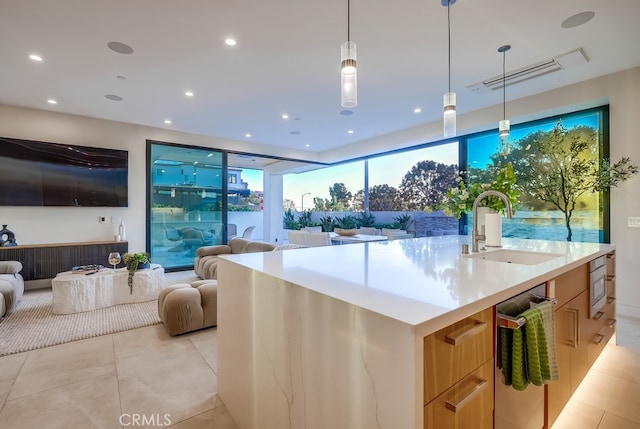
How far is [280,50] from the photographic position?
2.95 metres

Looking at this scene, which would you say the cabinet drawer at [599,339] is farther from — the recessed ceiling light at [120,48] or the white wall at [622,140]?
the recessed ceiling light at [120,48]

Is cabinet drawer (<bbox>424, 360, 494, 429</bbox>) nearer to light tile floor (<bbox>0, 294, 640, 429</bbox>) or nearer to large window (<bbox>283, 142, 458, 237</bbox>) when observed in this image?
light tile floor (<bbox>0, 294, 640, 429</bbox>)

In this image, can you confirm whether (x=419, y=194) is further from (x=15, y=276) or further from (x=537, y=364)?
(x=15, y=276)

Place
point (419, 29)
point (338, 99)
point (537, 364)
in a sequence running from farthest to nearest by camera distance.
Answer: point (338, 99) → point (419, 29) → point (537, 364)

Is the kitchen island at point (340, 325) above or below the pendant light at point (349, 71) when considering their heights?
below

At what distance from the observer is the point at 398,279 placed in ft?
3.80

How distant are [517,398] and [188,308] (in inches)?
104

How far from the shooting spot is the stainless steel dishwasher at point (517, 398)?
3.40ft

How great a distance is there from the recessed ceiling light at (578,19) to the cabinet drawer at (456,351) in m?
2.93

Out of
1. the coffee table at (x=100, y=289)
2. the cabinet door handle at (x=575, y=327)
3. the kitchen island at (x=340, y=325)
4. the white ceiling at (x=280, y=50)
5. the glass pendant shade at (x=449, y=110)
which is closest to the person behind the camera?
the kitchen island at (x=340, y=325)

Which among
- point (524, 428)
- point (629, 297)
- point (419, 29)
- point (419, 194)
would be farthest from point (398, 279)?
point (419, 194)

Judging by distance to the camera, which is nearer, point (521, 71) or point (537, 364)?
point (537, 364)

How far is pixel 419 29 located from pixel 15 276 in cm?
533

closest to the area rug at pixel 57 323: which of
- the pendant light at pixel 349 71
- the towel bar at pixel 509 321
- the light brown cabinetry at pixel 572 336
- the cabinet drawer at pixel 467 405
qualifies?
the pendant light at pixel 349 71
